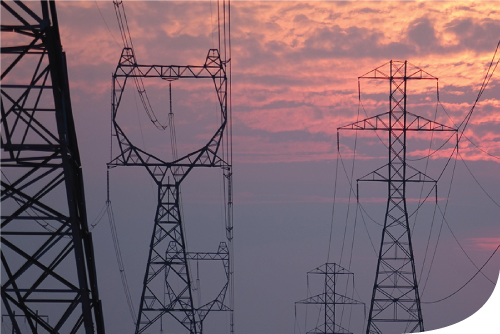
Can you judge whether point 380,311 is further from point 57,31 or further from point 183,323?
point 57,31

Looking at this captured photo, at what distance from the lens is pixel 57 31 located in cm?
1652

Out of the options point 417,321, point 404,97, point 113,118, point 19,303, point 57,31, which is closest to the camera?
point 57,31

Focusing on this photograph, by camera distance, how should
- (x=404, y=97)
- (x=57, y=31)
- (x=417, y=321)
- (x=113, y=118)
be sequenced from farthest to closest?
1. (x=404, y=97)
2. (x=417, y=321)
3. (x=113, y=118)
4. (x=57, y=31)

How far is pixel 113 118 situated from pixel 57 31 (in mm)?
19759

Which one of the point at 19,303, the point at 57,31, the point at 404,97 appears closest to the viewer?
the point at 57,31

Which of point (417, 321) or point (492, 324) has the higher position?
point (492, 324)

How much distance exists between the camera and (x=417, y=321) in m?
39.4

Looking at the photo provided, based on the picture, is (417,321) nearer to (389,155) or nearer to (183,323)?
(389,155)

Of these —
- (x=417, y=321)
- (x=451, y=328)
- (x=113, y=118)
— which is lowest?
(x=417, y=321)

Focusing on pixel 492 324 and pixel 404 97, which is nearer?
pixel 492 324

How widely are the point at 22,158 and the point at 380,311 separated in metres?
27.9

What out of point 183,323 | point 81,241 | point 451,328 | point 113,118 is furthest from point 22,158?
point 183,323

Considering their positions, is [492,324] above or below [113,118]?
below

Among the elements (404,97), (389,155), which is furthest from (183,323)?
(404,97)
